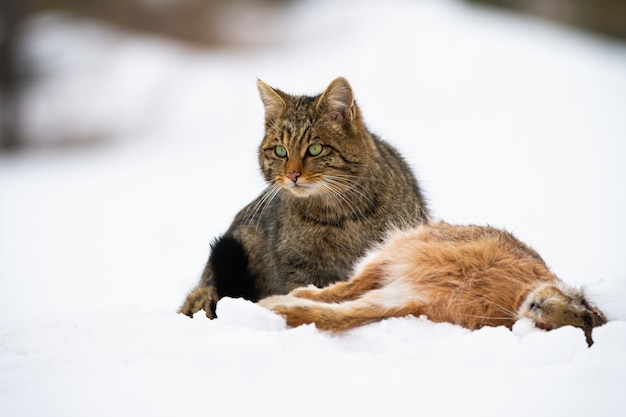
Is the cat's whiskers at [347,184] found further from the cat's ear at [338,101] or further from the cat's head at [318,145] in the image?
the cat's ear at [338,101]

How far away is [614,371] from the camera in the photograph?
9.67 feet

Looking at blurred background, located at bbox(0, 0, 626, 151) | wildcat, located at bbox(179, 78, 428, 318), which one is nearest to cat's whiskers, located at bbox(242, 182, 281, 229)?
wildcat, located at bbox(179, 78, 428, 318)

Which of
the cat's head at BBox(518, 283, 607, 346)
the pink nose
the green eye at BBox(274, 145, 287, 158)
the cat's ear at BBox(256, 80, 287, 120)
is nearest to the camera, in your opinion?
the cat's head at BBox(518, 283, 607, 346)

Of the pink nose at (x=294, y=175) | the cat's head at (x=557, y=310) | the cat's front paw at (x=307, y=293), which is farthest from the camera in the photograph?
the pink nose at (x=294, y=175)

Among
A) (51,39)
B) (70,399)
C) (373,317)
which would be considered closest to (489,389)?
(373,317)

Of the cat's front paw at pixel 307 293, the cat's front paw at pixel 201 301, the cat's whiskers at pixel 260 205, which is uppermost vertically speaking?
the cat's whiskers at pixel 260 205

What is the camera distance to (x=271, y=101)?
522cm

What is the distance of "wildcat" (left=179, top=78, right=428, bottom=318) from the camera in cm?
482

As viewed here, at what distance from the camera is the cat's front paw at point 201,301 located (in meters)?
A: 4.62

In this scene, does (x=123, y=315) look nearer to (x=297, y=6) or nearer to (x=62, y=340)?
(x=62, y=340)

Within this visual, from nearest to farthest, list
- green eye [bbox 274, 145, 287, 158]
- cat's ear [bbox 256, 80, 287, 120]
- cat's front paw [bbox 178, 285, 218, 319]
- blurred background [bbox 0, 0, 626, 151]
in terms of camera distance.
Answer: cat's front paw [bbox 178, 285, 218, 319], green eye [bbox 274, 145, 287, 158], cat's ear [bbox 256, 80, 287, 120], blurred background [bbox 0, 0, 626, 151]

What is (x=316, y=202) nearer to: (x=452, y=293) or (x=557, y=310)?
(x=452, y=293)

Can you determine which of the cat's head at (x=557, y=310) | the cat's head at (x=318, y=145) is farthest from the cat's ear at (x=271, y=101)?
the cat's head at (x=557, y=310)

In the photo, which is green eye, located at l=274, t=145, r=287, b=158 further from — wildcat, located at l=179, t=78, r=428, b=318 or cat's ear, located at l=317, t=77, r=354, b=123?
cat's ear, located at l=317, t=77, r=354, b=123
